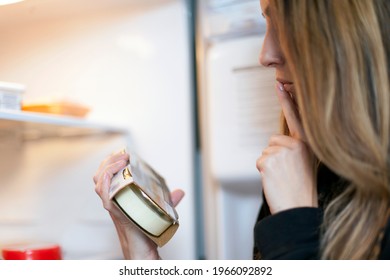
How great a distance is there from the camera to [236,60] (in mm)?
995

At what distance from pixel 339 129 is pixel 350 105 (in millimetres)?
33

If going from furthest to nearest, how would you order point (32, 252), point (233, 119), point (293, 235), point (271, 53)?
point (233, 119) < point (32, 252) < point (271, 53) < point (293, 235)

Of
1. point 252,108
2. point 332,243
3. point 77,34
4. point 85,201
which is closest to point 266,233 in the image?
point 332,243

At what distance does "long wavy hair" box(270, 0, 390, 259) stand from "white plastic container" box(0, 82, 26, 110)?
504mm

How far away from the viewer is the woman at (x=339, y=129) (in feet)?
2.14

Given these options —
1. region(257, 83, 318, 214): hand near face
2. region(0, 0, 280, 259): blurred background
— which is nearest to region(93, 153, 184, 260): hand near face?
region(0, 0, 280, 259): blurred background

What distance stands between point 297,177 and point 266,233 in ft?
0.30

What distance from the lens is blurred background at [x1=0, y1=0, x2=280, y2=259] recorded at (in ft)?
3.23

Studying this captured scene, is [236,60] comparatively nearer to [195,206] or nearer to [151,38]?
[151,38]

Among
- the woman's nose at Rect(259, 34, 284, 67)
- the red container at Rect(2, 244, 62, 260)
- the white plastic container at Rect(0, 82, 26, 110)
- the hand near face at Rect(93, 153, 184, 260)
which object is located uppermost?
the woman's nose at Rect(259, 34, 284, 67)

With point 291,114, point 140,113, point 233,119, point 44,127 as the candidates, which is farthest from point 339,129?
point 44,127

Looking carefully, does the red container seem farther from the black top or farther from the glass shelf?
the black top

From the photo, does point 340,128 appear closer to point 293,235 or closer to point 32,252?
point 293,235

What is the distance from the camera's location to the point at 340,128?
66 centimetres
